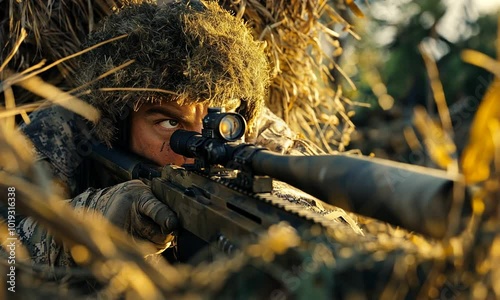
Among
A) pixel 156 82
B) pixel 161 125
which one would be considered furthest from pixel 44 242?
pixel 156 82

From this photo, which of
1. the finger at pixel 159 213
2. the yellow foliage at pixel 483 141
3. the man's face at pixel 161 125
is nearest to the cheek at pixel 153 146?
the man's face at pixel 161 125

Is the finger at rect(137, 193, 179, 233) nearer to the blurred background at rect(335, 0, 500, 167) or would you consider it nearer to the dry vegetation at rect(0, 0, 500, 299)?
the dry vegetation at rect(0, 0, 500, 299)

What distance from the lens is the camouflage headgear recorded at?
A: 3.12 meters

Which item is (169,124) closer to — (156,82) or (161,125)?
(161,125)

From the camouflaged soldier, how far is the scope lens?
29.9 inches

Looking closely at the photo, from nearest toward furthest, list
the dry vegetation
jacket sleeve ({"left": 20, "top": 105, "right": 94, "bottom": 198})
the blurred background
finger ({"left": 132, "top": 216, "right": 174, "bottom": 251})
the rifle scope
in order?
the dry vegetation → the rifle scope → finger ({"left": 132, "top": 216, "right": 174, "bottom": 251}) → jacket sleeve ({"left": 20, "top": 105, "right": 94, "bottom": 198}) → the blurred background

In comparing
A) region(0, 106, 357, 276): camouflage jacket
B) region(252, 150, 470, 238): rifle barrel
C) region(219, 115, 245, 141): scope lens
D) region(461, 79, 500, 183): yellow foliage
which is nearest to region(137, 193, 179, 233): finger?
region(219, 115, 245, 141): scope lens

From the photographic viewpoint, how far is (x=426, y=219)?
1.29m

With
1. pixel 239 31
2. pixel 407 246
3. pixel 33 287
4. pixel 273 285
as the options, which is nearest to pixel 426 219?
pixel 407 246

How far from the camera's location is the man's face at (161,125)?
3154 mm

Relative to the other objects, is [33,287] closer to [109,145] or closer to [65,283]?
[65,283]

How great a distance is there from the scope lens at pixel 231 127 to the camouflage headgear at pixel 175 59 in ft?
2.50

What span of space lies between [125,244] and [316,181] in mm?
556

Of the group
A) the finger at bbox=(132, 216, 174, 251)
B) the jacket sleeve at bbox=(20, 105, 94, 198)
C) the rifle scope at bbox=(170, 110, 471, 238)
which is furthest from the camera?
the jacket sleeve at bbox=(20, 105, 94, 198)
